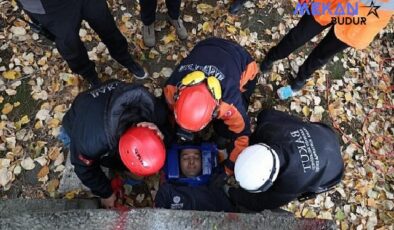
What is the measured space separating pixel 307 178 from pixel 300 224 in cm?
52

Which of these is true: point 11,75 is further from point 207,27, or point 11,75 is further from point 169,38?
point 207,27

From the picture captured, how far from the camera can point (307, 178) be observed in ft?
9.97

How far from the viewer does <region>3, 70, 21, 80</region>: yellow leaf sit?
4.50 meters

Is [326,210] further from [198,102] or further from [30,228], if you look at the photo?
[30,228]

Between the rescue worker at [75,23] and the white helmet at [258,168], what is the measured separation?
6.19 feet

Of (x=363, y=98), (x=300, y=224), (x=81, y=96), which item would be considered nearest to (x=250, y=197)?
(x=300, y=224)

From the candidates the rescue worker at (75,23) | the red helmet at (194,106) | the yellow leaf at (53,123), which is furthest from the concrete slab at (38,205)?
the red helmet at (194,106)

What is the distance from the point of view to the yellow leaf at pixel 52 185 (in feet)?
13.4

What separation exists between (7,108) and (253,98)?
3.03 m

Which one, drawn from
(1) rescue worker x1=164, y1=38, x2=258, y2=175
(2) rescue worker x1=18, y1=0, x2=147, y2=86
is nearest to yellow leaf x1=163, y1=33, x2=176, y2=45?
(2) rescue worker x1=18, y1=0, x2=147, y2=86

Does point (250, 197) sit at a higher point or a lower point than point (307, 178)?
lower

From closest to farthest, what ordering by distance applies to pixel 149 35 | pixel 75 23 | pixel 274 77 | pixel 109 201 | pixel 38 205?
pixel 75 23 < pixel 38 205 < pixel 109 201 < pixel 149 35 < pixel 274 77

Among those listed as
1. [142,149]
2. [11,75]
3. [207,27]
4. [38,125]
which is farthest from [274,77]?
[11,75]

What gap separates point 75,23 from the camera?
329 centimetres
